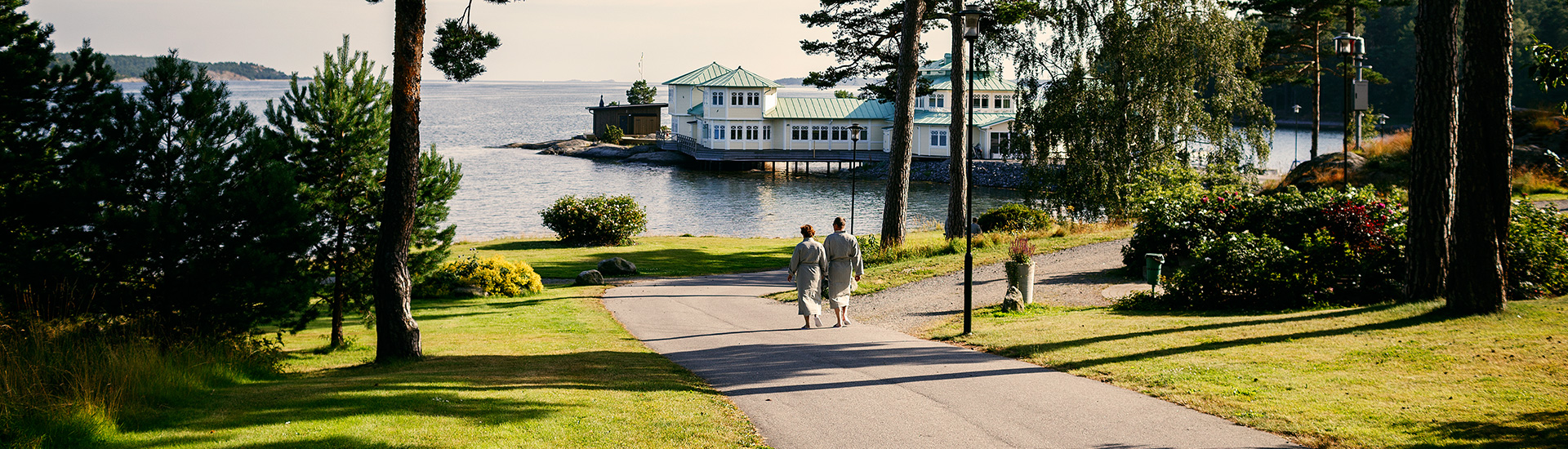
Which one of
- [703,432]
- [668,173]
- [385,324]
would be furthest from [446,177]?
[668,173]

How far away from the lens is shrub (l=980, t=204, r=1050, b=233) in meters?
26.8

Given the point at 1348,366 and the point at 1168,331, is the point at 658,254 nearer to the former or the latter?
the point at 1168,331

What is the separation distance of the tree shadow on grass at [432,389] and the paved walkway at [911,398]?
81 centimetres

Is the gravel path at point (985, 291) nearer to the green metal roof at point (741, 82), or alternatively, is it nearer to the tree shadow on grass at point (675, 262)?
the tree shadow on grass at point (675, 262)

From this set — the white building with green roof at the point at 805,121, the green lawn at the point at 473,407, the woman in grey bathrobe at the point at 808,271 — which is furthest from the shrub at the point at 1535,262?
the white building with green roof at the point at 805,121

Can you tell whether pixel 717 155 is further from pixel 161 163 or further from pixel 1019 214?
pixel 161 163

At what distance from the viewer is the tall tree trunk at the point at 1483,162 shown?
380 inches

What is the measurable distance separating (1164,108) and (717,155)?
48378 millimetres

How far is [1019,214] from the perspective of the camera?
89.0 feet

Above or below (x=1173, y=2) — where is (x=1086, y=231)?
below

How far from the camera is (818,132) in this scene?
75.0 metres

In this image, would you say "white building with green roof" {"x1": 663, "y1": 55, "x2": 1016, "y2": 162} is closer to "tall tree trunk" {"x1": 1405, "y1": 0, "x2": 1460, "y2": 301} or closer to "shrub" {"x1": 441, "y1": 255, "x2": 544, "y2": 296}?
"shrub" {"x1": 441, "y1": 255, "x2": 544, "y2": 296}

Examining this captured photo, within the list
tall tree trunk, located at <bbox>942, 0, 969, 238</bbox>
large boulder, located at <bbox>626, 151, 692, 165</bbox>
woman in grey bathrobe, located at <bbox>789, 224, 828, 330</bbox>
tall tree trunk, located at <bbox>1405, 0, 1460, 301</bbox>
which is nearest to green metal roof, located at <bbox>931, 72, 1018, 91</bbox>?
large boulder, located at <bbox>626, 151, 692, 165</bbox>

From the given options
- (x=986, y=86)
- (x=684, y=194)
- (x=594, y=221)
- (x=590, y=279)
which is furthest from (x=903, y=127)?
(x=986, y=86)
